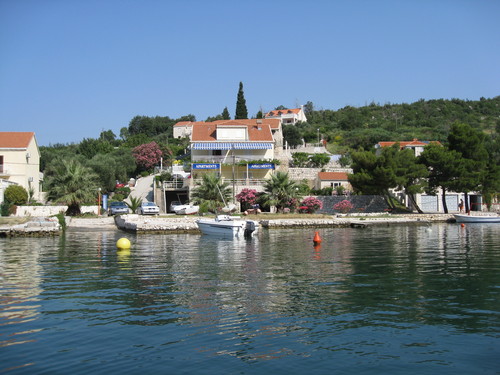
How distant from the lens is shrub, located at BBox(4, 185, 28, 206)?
149 ft

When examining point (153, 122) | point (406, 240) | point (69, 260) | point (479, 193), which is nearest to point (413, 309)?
point (69, 260)

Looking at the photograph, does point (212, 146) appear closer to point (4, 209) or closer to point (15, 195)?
point (15, 195)

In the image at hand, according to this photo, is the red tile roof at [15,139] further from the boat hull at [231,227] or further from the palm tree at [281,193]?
the boat hull at [231,227]

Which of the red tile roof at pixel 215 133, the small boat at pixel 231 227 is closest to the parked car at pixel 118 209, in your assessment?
the small boat at pixel 231 227

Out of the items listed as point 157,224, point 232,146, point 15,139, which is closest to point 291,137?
point 232,146

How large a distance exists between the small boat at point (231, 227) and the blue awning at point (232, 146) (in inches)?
971

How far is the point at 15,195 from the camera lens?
4534 centimetres

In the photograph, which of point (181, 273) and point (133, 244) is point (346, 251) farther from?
point (133, 244)

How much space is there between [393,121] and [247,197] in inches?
3269

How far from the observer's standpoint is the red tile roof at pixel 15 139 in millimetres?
54759

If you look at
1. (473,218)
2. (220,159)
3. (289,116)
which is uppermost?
(289,116)

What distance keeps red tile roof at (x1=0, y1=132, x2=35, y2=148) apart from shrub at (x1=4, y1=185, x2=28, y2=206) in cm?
1032

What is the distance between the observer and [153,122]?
12706 centimetres

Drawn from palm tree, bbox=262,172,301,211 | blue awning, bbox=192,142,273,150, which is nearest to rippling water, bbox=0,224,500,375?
palm tree, bbox=262,172,301,211
